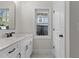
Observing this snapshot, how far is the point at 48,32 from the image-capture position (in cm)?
483

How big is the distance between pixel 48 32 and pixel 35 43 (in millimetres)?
659

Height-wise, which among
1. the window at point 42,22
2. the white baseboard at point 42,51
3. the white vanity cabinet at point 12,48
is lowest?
the white baseboard at point 42,51

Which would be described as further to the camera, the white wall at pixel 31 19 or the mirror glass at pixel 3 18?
the white wall at pixel 31 19

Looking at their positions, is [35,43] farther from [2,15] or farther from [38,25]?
[2,15]

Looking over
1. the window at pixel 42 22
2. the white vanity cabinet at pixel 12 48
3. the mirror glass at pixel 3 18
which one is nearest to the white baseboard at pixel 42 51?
the window at pixel 42 22

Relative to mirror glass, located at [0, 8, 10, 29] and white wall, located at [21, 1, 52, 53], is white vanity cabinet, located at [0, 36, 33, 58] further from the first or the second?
white wall, located at [21, 1, 52, 53]

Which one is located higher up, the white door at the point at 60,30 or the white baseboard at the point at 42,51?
the white door at the point at 60,30
